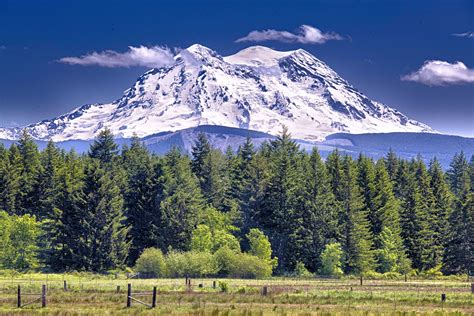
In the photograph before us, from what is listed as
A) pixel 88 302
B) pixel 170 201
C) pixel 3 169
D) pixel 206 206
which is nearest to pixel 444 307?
pixel 88 302

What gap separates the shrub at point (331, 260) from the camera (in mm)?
98750

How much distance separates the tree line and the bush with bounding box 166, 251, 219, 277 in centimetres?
116

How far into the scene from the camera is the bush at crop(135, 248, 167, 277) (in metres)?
92.2

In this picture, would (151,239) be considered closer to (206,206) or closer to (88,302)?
(206,206)

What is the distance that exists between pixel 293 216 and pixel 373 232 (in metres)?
13.3

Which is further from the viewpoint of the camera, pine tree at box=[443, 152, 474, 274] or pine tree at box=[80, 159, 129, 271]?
pine tree at box=[443, 152, 474, 274]

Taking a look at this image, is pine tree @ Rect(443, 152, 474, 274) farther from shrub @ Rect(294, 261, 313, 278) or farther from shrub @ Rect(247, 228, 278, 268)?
shrub @ Rect(247, 228, 278, 268)

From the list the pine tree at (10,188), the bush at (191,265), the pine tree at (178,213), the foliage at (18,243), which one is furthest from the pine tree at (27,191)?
the bush at (191,265)

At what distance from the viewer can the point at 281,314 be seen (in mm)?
40625

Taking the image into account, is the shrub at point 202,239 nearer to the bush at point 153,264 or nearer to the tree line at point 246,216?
the tree line at point 246,216

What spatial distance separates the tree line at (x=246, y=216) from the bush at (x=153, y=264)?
201 centimetres

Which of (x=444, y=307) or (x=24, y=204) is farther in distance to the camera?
(x=24, y=204)

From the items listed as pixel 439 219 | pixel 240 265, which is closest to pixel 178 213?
pixel 240 265

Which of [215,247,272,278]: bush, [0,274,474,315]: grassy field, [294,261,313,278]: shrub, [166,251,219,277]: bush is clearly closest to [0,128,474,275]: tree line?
[294,261,313,278]: shrub
